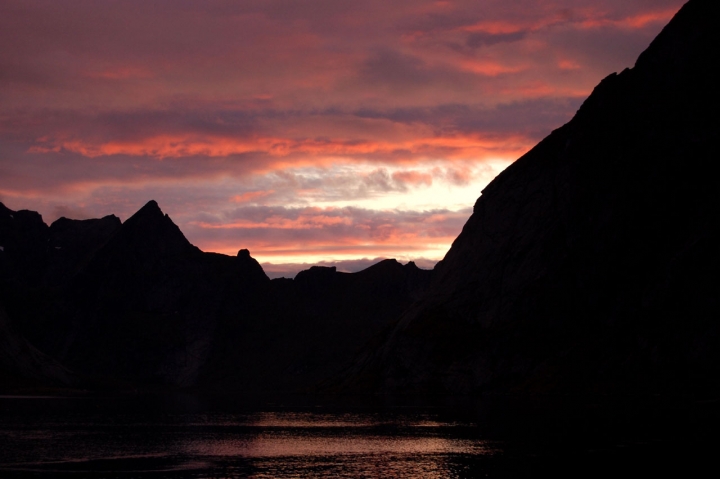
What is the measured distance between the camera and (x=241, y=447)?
109m

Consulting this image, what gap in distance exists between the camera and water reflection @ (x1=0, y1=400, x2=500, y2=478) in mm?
84812

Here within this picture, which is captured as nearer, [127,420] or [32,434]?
[32,434]

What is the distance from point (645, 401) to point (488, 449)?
276ft

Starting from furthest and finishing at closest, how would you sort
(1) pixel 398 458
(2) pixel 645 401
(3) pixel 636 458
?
(2) pixel 645 401, (1) pixel 398 458, (3) pixel 636 458

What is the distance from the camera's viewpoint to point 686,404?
15550cm

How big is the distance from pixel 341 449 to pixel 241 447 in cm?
1368

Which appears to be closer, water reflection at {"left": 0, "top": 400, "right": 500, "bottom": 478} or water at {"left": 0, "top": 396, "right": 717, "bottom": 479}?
water at {"left": 0, "top": 396, "right": 717, "bottom": 479}

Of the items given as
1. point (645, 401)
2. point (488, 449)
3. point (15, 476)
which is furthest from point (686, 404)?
point (15, 476)

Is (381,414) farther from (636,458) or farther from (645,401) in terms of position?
(636,458)

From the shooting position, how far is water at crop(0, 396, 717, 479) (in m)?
82.8

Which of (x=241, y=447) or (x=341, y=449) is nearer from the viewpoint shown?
(x=341, y=449)

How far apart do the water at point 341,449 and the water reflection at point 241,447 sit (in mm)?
134

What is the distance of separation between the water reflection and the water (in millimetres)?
134

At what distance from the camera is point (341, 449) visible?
106 m
